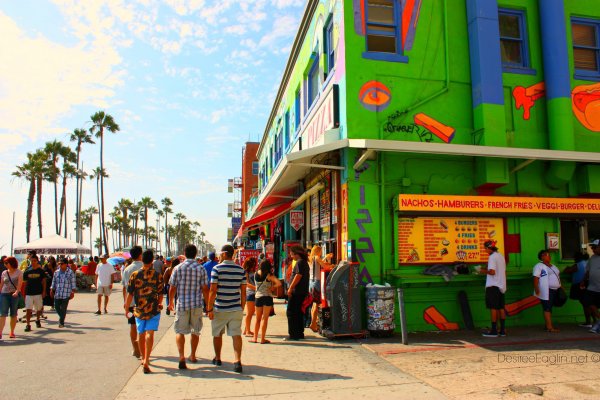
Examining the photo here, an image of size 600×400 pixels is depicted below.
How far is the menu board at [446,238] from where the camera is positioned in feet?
32.3

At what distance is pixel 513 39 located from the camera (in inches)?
439

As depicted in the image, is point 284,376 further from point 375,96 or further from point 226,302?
point 375,96

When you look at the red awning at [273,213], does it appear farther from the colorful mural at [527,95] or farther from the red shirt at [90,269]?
the red shirt at [90,269]

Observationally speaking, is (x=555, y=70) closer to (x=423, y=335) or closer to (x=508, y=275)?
(x=508, y=275)

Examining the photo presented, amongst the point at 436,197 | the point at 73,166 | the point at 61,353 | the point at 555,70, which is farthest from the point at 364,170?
the point at 73,166

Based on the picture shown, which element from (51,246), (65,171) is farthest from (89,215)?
(51,246)

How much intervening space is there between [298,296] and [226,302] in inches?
91.6

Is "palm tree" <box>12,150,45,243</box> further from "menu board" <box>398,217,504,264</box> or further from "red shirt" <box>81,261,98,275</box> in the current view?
"menu board" <box>398,217,504,264</box>

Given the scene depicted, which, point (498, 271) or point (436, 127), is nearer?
point (498, 271)

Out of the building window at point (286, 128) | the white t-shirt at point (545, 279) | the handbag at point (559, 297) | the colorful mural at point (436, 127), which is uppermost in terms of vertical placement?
the building window at point (286, 128)

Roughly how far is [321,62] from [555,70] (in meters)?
5.51

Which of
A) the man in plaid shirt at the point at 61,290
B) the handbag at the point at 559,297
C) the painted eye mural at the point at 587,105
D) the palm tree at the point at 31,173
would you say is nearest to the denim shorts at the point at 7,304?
the man in plaid shirt at the point at 61,290

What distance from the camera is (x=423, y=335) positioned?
925 centimetres

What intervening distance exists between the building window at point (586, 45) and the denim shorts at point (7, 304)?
46.9 feet
